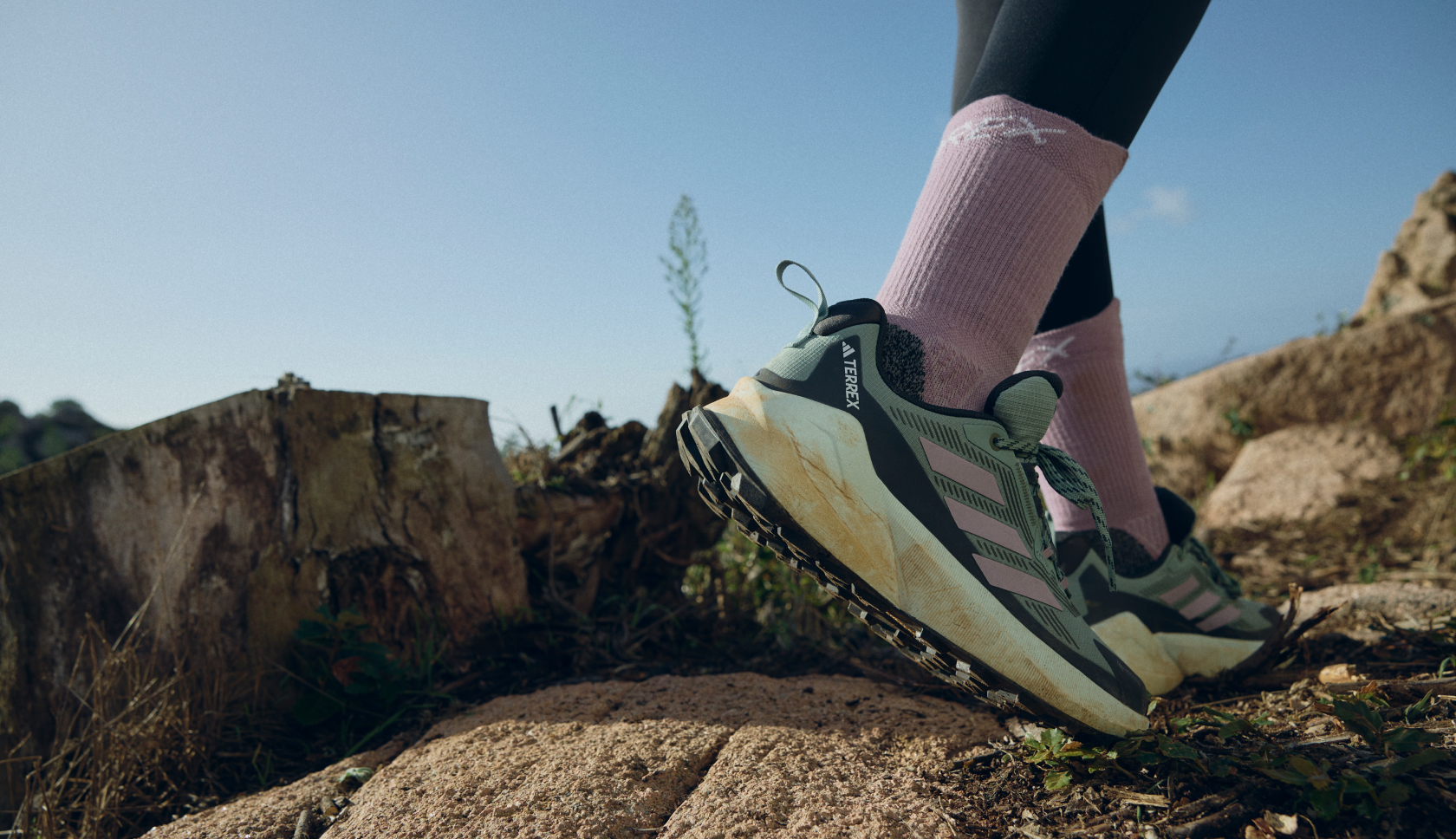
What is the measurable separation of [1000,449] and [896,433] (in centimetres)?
21

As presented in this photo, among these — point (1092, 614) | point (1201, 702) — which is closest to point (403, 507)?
point (1092, 614)

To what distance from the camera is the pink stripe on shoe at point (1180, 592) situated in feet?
5.59

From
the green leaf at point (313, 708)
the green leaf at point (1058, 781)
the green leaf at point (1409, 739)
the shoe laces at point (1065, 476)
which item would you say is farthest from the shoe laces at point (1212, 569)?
the green leaf at point (313, 708)

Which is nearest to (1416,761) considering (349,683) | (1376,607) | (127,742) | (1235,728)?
(1235,728)

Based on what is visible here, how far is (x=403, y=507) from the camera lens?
76.7 inches

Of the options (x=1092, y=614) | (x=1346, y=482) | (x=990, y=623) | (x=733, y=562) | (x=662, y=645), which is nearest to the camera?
(x=990, y=623)

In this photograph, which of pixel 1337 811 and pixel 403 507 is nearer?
pixel 1337 811

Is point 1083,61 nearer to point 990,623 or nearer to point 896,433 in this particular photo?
point 896,433

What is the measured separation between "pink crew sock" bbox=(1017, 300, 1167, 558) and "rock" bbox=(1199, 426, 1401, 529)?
2445mm

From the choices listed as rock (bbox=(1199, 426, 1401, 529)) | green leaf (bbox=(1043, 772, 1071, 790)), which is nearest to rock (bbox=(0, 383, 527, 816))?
green leaf (bbox=(1043, 772, 1071, 790))

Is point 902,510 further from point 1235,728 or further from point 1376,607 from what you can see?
point 1376,607

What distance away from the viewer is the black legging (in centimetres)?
119

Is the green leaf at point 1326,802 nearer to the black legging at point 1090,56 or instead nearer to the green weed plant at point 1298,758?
the green weed plant at point 1298,758

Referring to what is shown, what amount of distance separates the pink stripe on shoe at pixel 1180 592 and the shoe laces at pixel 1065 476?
0.45 meters
